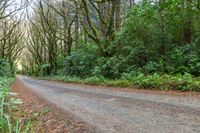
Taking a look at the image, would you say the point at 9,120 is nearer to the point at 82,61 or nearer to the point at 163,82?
the point at 163,82

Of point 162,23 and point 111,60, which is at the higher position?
point 162,23

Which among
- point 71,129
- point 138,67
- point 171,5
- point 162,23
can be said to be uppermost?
point 171,5

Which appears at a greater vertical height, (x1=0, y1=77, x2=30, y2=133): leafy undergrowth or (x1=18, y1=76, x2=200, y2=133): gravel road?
(x1=0, y1=77, x2=30, y2=133): leafy undergrowth

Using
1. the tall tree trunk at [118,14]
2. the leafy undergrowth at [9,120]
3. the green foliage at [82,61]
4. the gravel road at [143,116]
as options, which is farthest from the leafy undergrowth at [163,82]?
the tall tree trunk at [118,14]

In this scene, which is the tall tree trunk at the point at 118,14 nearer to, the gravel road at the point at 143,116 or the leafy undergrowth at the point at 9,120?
the gravel road at the point at 143,116

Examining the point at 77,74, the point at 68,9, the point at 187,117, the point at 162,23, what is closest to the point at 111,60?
the point at 162,23

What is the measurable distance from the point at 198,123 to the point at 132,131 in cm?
130

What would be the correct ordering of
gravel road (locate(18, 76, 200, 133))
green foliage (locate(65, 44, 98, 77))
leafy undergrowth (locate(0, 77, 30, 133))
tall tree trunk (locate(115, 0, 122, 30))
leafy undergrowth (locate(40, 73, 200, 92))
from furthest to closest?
green foliage (locate(65, 44, 98, 77)) → tall tree trunk (locate(115, 0, 122, 30)) → leafy undergrowth (locate(40, 73, 200, 92)) → gravel road (locate(18, 76, 200, 133)) → leafy undergrowth (locate(0, 77, 30, 133))

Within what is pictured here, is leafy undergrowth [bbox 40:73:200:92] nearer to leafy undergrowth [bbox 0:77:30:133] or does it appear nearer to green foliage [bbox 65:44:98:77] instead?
leafy undergrowth [bbox 0:77:30:133]

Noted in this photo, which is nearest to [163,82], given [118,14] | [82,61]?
[118,14]

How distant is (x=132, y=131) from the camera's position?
561cm

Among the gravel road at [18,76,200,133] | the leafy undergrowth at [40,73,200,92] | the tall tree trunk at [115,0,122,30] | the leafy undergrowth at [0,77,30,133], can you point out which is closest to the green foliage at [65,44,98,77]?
the tall tree trunk at [115,0,122,30]

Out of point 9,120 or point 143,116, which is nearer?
point 9,120

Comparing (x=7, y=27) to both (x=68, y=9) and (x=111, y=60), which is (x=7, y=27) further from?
(x=111, y=60)
